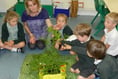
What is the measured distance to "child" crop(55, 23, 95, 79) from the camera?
1.81 meters

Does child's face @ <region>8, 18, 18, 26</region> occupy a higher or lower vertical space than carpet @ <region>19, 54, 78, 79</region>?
higher

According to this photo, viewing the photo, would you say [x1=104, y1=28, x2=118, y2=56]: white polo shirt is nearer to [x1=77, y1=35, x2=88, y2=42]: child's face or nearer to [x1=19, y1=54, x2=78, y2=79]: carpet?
[x1=77, y1=35, x2=88, y2=42]: child's face

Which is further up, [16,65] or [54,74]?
[54,74]

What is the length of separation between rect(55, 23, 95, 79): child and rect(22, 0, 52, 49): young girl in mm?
628

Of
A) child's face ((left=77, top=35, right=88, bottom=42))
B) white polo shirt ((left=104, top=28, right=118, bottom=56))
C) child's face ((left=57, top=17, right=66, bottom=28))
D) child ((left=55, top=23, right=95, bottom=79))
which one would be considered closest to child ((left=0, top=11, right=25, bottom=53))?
child's face ((left=57, top=17, right=66, bottom=28))

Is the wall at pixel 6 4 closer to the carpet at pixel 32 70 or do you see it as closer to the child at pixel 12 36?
the child at pixel 12 36

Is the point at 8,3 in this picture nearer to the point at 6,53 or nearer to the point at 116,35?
the point at 6,53

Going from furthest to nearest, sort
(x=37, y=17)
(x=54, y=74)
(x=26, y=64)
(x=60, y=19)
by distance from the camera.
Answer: (x=37, y=17)
(x=60, y=19)
(x=26, y=64)
(x=54, y=74)

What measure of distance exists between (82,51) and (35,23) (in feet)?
3.15

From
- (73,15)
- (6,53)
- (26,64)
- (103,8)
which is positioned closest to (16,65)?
(26,64)

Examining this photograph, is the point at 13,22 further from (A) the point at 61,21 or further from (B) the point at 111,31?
(B) the point at 111,31

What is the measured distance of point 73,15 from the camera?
3.55 meters

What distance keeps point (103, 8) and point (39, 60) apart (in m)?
1.50

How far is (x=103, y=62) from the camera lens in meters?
1.55
